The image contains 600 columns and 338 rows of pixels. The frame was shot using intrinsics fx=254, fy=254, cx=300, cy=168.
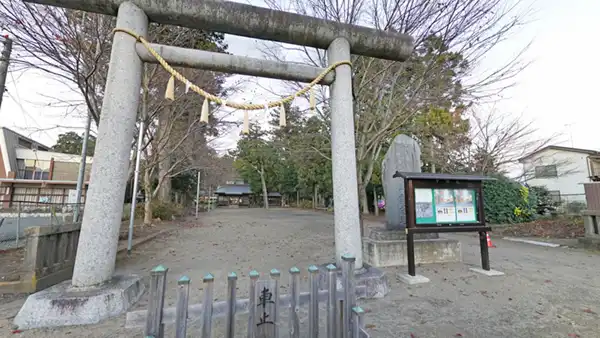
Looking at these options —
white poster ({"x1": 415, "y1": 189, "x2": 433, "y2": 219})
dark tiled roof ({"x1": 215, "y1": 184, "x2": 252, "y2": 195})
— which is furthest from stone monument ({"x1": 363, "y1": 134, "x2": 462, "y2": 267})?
dark tiled roof ({"x1": 215, "y1": 184, "x2": 252, "y2": 195})

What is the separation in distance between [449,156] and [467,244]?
23.7ft

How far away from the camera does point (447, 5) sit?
17.2 feet

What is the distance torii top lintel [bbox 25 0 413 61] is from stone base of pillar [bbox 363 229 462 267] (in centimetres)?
369

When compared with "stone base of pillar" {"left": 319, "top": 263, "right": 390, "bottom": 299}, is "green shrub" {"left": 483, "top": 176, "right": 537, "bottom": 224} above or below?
above

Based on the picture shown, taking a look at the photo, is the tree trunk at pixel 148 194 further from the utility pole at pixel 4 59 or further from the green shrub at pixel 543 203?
the green shrub at pixel 543 203

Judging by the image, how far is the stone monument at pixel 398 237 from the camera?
17.9ft

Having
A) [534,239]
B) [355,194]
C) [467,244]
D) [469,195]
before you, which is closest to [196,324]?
[355,194]

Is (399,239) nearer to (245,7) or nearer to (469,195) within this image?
(469,195)

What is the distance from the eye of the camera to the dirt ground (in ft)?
9.12

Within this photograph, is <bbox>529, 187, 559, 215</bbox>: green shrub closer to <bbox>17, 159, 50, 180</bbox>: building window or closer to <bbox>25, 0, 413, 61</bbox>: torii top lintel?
<bbox>25, 0, 413, 61</bbox>: torii top lintel

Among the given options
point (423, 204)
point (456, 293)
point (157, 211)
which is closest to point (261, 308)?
point (456, 293)

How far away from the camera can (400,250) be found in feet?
18.0

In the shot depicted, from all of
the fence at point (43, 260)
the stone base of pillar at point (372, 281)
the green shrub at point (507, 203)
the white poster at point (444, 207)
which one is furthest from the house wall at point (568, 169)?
the fence at point (43, 260)

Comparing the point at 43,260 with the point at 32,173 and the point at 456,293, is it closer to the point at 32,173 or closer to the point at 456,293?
the point at 456,293
